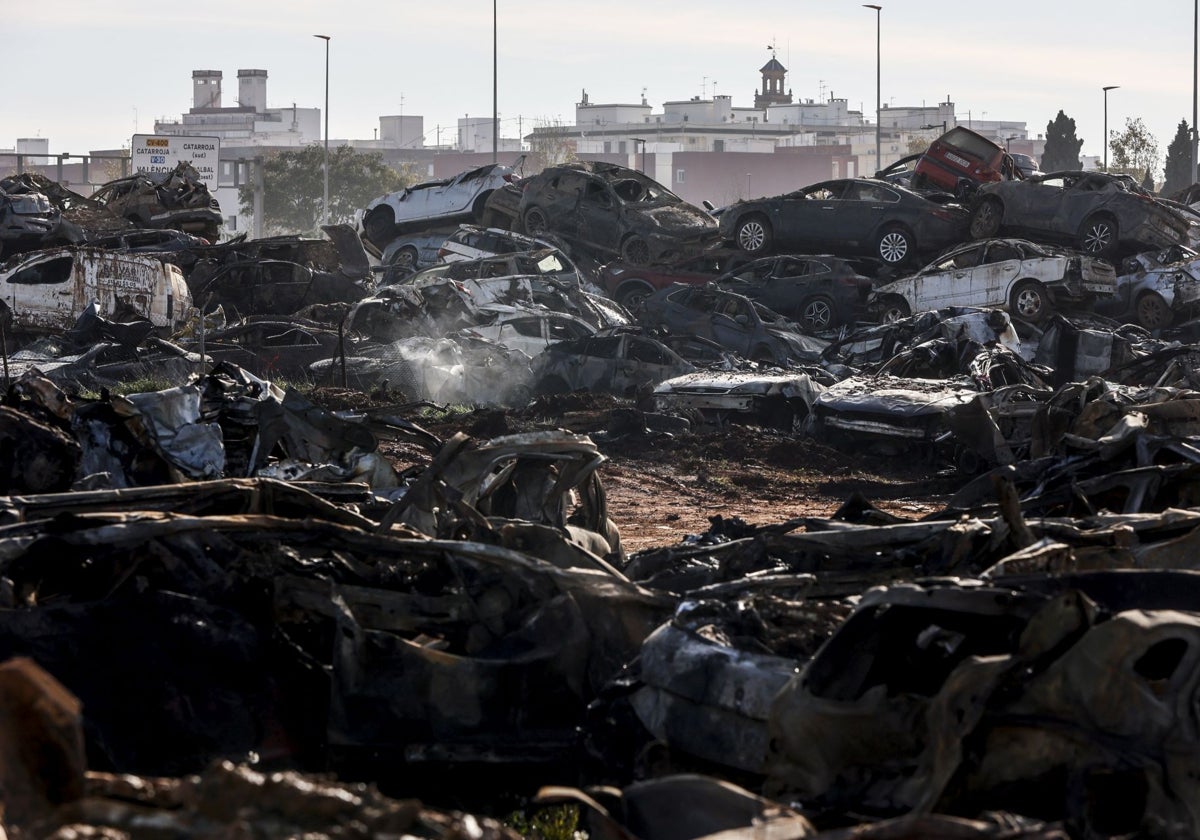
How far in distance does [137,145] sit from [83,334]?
2872 centimetres

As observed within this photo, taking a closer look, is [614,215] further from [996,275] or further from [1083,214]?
[1083,214]

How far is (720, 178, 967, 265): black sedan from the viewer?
2461 centimetres

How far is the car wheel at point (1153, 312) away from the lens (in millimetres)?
22266

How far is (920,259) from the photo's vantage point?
2475 cm

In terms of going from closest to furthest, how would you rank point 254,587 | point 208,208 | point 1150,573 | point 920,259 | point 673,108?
point 1150,573, point 254,587, point 920,259, point 208,208, point 673,108

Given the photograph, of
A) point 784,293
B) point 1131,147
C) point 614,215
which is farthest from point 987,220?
point 1131,147

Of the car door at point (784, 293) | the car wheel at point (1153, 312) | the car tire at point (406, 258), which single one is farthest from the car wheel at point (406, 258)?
the car wheel at point (1153, 312)

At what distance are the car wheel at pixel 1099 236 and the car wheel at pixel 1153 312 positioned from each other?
4.94 ft

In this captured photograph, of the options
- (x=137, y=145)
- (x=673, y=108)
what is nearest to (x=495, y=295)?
(x=137, y=145)

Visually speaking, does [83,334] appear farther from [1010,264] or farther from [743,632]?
[743,632]

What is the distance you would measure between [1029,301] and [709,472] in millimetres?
10036

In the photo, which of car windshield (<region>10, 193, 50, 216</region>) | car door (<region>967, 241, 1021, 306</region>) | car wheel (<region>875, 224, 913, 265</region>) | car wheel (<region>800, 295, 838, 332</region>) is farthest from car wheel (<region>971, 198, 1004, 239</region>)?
car windshield (<region>10, 193, 50, 216</region>)

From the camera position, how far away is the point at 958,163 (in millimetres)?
26781

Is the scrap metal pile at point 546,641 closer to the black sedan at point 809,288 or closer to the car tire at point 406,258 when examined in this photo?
the black sedan at point 809,288
